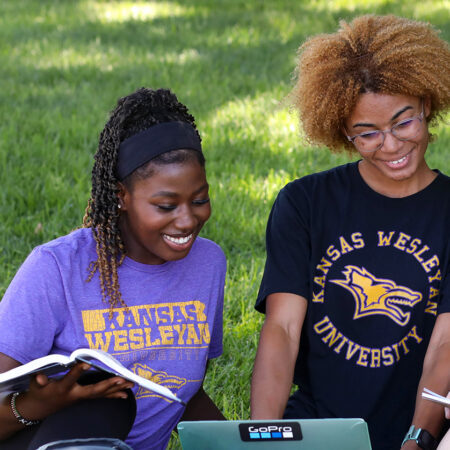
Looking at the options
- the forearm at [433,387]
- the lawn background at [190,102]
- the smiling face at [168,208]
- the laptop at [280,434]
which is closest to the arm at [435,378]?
the forearm at [433,387]

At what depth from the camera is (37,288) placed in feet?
7.88

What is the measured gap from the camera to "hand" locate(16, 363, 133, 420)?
214 centimetres

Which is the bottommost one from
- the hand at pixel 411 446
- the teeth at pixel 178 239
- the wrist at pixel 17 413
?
the hand at pixel 411 446

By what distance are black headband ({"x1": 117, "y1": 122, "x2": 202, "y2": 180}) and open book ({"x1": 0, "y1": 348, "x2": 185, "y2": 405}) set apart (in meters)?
0.69

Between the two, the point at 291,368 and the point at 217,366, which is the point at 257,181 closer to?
the point at 217,366

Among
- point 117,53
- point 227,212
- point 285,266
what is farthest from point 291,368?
point 117,53

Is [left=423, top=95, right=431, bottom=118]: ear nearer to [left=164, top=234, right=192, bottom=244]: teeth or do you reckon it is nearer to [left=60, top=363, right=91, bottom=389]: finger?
[left=164, top=234, right=192, bottom=244]: teeth

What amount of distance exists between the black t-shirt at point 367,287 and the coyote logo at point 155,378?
38cm

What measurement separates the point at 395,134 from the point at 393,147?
47mm

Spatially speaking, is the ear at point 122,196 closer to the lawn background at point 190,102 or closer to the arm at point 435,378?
the lawn background at point 190,102

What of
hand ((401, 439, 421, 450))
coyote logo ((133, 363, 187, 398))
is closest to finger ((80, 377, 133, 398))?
coyote logo ((133, 363, 187, 398))

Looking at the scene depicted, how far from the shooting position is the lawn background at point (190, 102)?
4.45 m

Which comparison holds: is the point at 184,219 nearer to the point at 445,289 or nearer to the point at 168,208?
the point at 168,208

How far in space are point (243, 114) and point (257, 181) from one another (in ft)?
4.20
